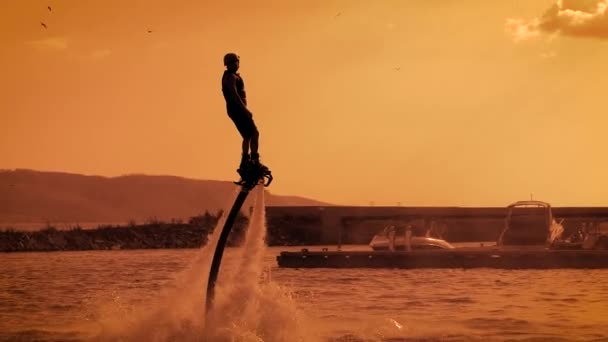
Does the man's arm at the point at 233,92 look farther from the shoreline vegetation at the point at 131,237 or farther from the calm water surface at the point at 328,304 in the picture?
the shoreline vegetation at the point at 131,237

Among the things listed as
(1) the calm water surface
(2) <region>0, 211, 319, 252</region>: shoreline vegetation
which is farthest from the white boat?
(2) <region>0, 211, 319, 252</region>: shoreline vegetation

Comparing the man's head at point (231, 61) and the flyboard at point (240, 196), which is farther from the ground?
the man's head at point (231, 61)

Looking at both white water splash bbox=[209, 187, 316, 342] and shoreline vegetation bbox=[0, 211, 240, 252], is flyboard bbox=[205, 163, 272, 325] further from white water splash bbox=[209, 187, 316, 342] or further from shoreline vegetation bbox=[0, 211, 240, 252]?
shoreline vegetation bbox=[0, 211, 240, 252]

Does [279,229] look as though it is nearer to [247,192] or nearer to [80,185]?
[247,192]

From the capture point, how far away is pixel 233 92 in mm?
15023

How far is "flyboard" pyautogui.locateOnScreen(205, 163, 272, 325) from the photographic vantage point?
15086 millimetres

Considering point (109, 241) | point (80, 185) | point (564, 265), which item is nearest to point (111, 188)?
point (80, 185)

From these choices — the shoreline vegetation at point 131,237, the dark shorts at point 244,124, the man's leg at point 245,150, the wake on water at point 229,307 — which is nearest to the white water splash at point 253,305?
the wake on water at point 229,307

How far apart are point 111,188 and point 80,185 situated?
16.9 feet

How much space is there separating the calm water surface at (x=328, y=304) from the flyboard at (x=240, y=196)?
96 centimetres

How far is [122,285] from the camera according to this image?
36750mm

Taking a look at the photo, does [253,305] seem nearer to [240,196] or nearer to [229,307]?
[229,307]

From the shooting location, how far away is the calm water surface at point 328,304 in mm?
17156

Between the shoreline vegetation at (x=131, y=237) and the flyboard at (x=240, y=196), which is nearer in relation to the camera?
the flyboard at (x=240, y=196)
